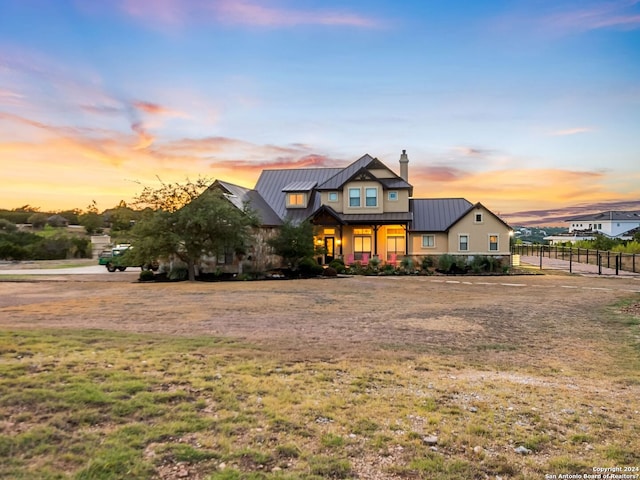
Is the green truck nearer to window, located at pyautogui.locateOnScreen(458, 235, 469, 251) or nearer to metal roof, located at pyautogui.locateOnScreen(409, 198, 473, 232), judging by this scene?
metal roof, located at pyautogui.locateOnScreen(409, 198, 473, 232)

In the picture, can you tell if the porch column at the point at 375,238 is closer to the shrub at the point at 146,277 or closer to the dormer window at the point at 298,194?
the dormer window at the point at 298,194

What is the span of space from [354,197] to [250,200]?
377 inches

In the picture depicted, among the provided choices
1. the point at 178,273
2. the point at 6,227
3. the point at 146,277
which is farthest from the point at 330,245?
the point at 6,227

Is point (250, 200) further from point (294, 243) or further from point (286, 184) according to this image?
point (286, 184)

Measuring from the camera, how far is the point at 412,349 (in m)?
8.84

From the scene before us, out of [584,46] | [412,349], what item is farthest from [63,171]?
[584,46]

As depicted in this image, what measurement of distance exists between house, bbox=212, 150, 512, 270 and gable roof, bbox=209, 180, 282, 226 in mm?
129

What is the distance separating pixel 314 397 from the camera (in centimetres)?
579

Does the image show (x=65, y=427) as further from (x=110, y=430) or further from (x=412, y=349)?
(x=412, y=349)

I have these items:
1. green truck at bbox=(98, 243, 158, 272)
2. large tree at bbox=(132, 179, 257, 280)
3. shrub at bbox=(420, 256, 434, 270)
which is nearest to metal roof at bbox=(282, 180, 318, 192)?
large tree at bbox=(132, 179, 257, 280)

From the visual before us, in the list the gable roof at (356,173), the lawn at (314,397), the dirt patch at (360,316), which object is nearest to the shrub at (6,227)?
the dirt patch at (360,316)

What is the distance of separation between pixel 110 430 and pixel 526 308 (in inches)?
559

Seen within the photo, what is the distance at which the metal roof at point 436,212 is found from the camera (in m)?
34.9

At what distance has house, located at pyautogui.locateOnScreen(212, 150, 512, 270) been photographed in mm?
33969
